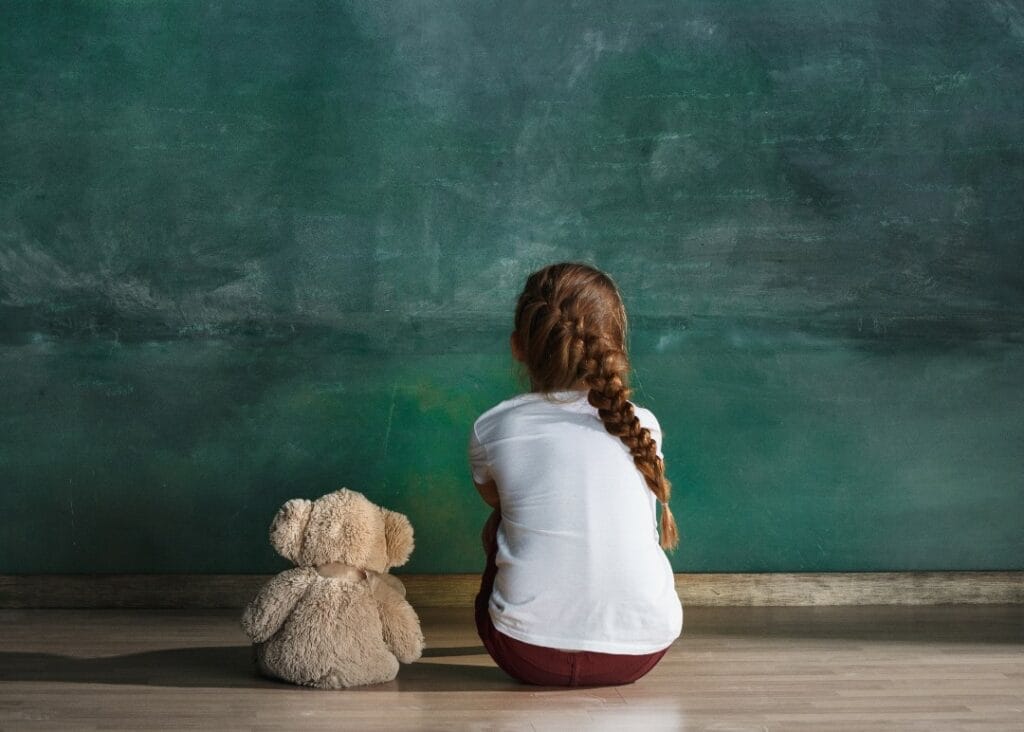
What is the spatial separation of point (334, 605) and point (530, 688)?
1.31ft

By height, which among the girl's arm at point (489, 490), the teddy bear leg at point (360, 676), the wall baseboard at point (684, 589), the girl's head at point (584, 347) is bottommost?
the wall baseboard at point (684, 589)

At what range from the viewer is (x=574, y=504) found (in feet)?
6.93

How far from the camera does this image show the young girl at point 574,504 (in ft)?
6.91

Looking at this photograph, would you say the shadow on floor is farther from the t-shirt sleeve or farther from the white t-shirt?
the t-shirt sleeve

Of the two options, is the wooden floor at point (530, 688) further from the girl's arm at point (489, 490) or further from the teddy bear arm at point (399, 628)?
the girl's arm at point (489, 490)

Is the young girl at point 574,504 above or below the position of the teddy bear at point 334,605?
above

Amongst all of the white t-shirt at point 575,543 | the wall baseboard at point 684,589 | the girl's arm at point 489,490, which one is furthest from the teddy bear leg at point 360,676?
the wall baseboard at point 684,589

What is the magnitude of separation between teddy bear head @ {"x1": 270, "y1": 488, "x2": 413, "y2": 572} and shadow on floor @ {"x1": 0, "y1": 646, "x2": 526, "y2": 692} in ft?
0.77

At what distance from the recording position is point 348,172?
2.96 meters

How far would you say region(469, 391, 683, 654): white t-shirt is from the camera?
2104 mm

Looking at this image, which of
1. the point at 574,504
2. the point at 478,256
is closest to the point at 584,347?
the point at 574,504

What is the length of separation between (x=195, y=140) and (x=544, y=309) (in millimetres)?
1216

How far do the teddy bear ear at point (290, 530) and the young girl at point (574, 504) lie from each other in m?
0.38

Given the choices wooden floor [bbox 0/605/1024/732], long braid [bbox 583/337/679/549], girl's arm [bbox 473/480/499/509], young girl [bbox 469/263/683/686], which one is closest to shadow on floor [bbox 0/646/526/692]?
wooden floor [bbox 0/605/1024/732]
